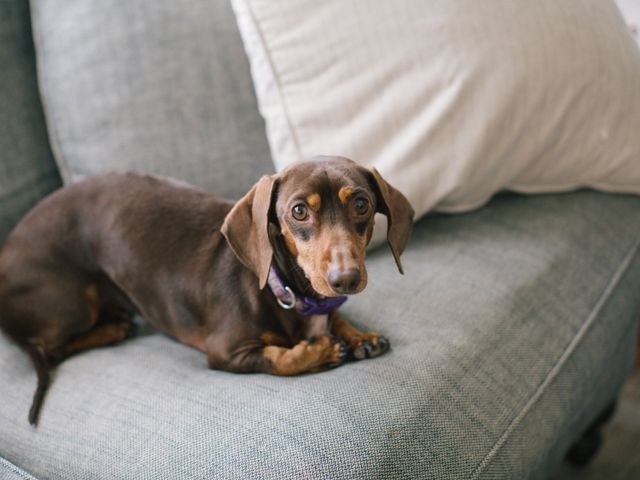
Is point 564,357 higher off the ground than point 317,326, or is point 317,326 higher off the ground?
point 317,326

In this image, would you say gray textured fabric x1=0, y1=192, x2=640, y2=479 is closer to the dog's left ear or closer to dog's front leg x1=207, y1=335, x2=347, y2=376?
dog's front leg x1=207, y1=335, x2=347, y2=376

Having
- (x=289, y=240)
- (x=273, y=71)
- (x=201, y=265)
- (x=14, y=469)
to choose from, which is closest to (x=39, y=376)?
(x=14, y=469)

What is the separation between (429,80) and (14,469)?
3.97 ft

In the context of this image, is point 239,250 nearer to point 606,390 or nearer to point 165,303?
point 165,303

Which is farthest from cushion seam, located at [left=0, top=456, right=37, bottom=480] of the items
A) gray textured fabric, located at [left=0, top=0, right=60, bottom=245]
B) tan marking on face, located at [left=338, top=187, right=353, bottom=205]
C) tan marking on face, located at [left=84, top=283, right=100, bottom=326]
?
tan marking on face, located at [left=338, top=187, right=353, bottom=205]

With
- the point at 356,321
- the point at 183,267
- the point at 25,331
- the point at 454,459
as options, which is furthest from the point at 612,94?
the point at 25,331

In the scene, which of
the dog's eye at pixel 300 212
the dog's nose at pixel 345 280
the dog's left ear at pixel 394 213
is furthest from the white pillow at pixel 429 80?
the dog's nose at pixel 345 280

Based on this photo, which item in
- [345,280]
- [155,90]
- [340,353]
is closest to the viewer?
[345,280]

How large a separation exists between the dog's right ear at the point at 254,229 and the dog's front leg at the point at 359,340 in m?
0.26

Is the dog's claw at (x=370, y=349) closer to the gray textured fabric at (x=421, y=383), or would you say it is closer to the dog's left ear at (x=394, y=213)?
the gray textured fabric at (x=421, y=383)

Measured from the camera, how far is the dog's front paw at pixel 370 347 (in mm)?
1268

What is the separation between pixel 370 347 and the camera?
1.27m

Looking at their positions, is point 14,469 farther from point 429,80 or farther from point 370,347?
point 429,80

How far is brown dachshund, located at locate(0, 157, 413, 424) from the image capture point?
112 cm
